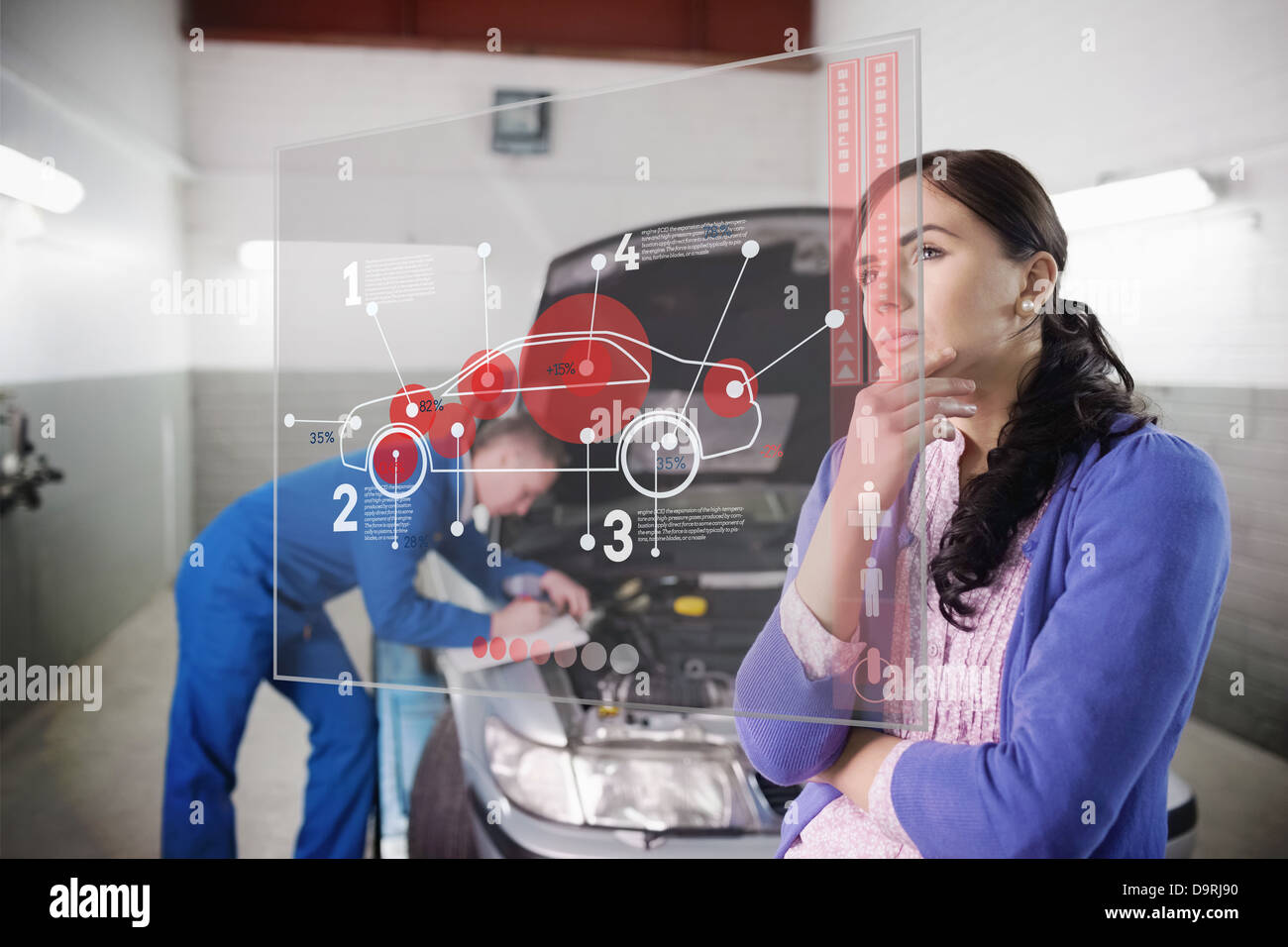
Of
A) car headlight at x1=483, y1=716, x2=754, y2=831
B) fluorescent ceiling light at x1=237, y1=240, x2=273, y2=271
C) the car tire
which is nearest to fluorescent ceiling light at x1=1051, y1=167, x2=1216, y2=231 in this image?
car headlight at x1=483, y1=716, x2=754, y2=831

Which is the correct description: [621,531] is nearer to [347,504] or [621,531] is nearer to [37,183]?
[347,504]

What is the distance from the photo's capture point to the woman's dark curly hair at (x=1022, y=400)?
1.02 m

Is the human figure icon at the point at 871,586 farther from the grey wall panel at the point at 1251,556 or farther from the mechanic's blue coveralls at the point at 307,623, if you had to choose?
the grey wall panel at the point at 1251,556

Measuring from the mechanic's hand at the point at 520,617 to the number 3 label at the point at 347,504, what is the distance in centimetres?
32

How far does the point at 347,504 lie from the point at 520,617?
39 cm

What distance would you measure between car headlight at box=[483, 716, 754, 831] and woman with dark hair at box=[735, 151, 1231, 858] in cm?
28

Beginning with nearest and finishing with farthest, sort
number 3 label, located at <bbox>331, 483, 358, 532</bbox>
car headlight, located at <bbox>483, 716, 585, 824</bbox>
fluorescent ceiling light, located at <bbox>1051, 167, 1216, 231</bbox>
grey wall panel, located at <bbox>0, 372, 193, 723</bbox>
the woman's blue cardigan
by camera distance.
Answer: the woman's blue cardigan < car headlight, located at <bbox>483, 716, 585, 824</bbox> < number 3 label, located at <bbox>331, 483, 358, 532</bbox> < fluorescent ceiling light, located at <bbox>1051, 167, 1216, 231</bbox> < grey wall panel, located at <bbox>0, 372, 193, 723</bbox>

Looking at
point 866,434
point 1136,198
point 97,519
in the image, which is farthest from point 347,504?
point 1136,198

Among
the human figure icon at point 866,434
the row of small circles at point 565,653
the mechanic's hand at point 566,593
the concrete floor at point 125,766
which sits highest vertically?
the human figure icon at point 866,434

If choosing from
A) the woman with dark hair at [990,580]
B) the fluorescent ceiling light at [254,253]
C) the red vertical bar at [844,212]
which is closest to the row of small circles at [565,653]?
the woman with dark hair at [990,580]

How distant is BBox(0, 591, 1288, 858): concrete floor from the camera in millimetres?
2051

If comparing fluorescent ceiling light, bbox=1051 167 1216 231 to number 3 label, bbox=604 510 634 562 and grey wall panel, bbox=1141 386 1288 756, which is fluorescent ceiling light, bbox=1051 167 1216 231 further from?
number 3 label, bbox=604 510 634 562

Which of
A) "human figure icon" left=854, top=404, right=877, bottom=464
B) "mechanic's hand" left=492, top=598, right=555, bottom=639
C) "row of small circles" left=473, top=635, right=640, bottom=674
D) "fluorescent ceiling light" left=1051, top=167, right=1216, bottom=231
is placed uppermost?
"fluorescent ceiling light" left=1051, top=167, right=1216, bottom=231
